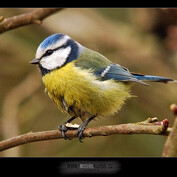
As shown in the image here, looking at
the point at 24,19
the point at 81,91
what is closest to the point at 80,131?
the point at 81,91

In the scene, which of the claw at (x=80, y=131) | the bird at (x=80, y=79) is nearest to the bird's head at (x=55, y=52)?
the bird at (x=80, y=79)

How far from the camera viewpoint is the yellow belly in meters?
1.44

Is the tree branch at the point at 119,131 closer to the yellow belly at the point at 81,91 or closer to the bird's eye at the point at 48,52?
the yellow belly at the point at 81,91

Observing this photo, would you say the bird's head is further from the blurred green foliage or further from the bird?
the blurred green foliage

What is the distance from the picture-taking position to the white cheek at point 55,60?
1435 millimetres

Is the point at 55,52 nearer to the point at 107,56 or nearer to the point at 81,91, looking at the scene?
the point at 81,91

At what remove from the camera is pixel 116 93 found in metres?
1.51

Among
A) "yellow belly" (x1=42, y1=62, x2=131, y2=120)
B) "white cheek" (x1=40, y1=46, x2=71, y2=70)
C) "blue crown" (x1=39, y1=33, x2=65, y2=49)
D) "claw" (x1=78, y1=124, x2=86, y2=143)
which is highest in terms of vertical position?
"blue crown" (x1=39, y1=33, x2=65, y2=49)

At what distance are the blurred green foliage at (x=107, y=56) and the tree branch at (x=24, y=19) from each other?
562 millimetres

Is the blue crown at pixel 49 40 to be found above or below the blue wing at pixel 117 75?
above

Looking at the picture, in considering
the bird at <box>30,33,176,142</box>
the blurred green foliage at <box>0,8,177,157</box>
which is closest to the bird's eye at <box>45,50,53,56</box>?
the bird at <box>30,33,176,142</box>

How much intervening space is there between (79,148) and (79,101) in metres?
0.57

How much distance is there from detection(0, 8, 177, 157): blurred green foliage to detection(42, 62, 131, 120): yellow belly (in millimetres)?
467

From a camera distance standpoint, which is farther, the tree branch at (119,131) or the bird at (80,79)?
the bird at (80,79)
